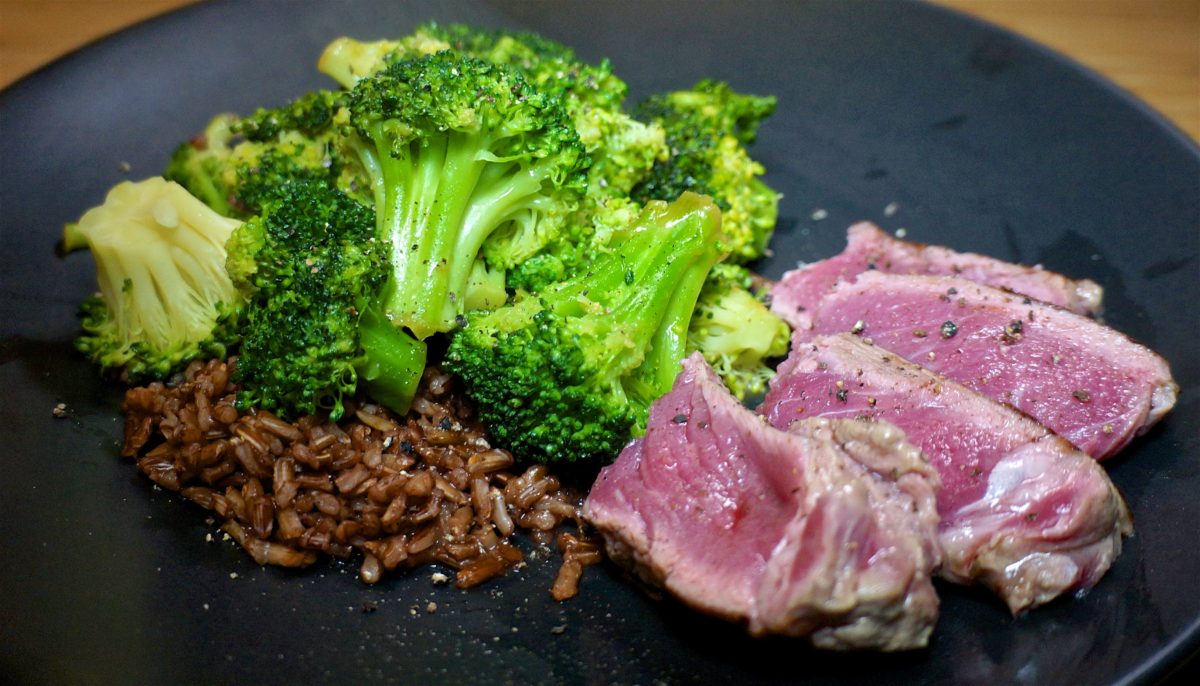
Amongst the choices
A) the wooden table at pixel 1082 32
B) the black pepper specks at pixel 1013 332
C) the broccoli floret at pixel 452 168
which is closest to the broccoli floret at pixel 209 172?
the broccoli floret at pixel 452 168

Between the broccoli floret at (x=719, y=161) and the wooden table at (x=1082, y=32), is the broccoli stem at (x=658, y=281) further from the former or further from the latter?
the wooden table at (x=1082, y=32)

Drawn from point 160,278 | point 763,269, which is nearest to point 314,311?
point 160,278

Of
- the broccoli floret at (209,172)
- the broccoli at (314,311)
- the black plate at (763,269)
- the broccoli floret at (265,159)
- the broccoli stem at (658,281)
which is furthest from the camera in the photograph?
the broccoli floret at (209,172)

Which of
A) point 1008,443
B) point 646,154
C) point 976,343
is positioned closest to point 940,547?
point 1008,443

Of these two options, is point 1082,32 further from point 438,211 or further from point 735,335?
point 438,211

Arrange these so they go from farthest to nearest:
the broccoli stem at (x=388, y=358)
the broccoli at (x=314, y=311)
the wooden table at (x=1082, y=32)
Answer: the wooden table at (x=1082, y=32) < the broccoli stem at (x=388, y=358) < the broccoli at (x=314, y=311)

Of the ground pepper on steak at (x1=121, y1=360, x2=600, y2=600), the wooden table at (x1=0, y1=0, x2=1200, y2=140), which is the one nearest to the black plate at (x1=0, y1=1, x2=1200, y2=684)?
the ground pepper on steak at (x1=121, y1=360, x2=600, y2=600)

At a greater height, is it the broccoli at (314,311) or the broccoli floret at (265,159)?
the broccoli floret at (265,159)
